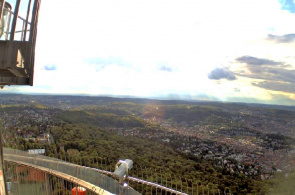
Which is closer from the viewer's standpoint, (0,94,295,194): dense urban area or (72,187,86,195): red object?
(72,187,86,195): red object

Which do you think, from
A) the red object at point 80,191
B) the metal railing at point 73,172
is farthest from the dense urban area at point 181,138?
the red object at point 80,191

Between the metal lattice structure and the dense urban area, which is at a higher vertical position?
the metal lattice structure

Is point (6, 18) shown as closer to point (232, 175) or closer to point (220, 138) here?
point (232, 175)

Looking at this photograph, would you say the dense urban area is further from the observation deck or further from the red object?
the red object

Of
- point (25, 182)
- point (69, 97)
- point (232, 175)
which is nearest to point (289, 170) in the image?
point (232, 175)

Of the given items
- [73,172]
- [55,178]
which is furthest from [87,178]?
[55,178]

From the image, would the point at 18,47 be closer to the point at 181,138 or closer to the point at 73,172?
the point at 73,172

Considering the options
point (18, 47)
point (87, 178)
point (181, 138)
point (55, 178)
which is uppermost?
point (18, 47)

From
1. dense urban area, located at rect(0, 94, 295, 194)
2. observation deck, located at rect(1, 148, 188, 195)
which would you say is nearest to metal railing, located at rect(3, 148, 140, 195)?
observation deck, located at rect(1, 148, 188, 195)

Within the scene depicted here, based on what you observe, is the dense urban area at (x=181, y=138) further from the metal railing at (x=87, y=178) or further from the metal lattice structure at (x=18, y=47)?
the metal lattice structure at (x=18, y=47)
